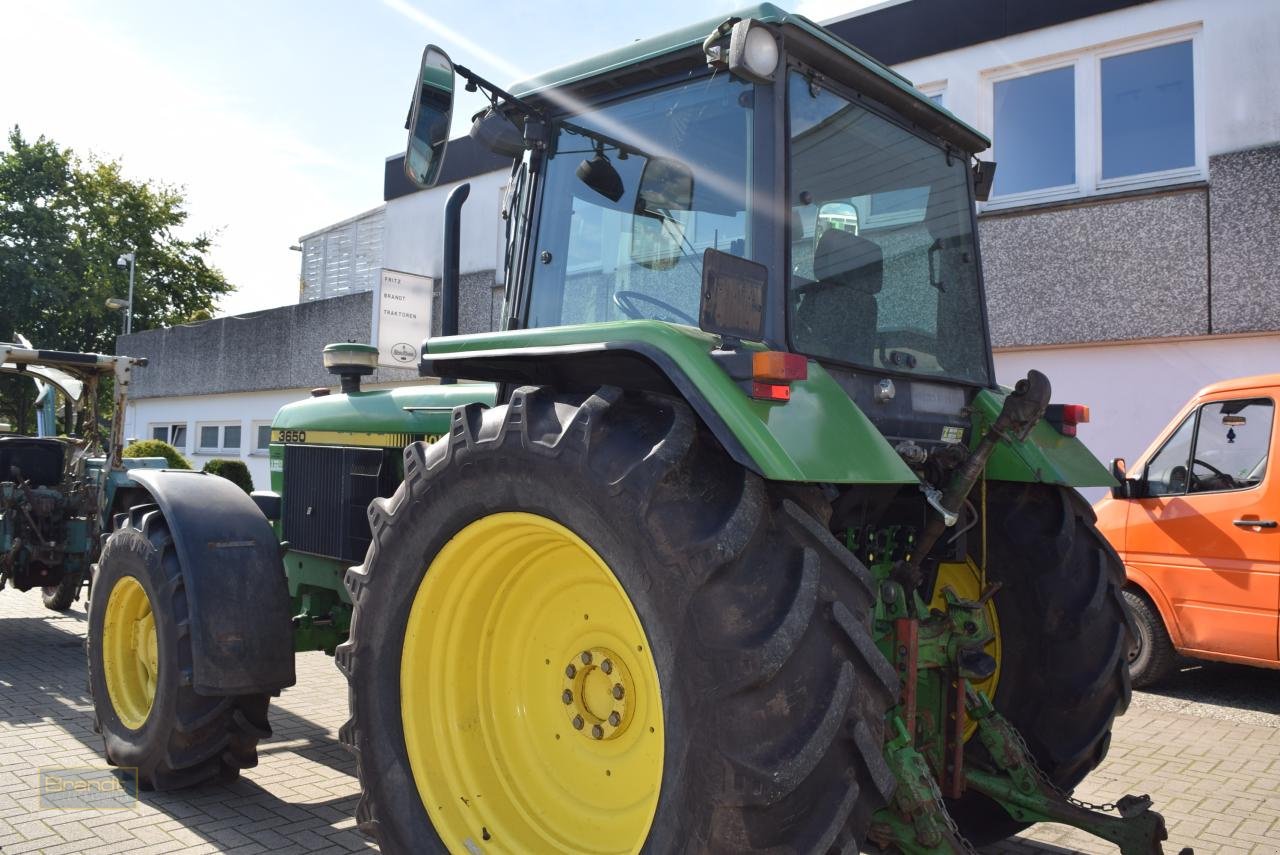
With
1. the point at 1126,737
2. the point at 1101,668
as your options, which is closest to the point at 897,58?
the point at 1126,737

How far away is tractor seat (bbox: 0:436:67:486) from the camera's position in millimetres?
7727

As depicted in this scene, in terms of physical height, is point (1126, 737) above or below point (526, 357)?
below

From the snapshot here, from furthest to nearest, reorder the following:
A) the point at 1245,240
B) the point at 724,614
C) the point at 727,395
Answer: the point at 1245,240 → the point at 727,395 → the point at 724,614

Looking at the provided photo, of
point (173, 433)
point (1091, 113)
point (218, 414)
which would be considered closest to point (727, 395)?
point (1091, 113)

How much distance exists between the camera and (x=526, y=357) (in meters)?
2.90

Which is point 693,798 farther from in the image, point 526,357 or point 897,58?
point 897,58

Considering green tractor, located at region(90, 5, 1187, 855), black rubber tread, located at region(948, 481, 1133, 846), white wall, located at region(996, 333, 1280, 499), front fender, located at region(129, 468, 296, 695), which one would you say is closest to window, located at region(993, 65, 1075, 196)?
white wall, located at region(996, 333, 1280, 499)

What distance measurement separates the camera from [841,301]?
3119 mm

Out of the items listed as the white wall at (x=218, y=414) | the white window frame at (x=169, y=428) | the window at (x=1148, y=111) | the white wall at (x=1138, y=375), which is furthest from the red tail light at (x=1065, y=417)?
the white window frame at (x=169, y=428)

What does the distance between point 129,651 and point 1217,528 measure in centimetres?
603

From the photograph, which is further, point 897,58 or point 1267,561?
point 897,58

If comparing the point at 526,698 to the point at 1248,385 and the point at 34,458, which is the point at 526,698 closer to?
the point at 1248,385

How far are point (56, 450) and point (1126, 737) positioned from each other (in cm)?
786

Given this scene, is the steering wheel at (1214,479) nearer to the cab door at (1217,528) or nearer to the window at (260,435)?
the cab door at (1217,528)
